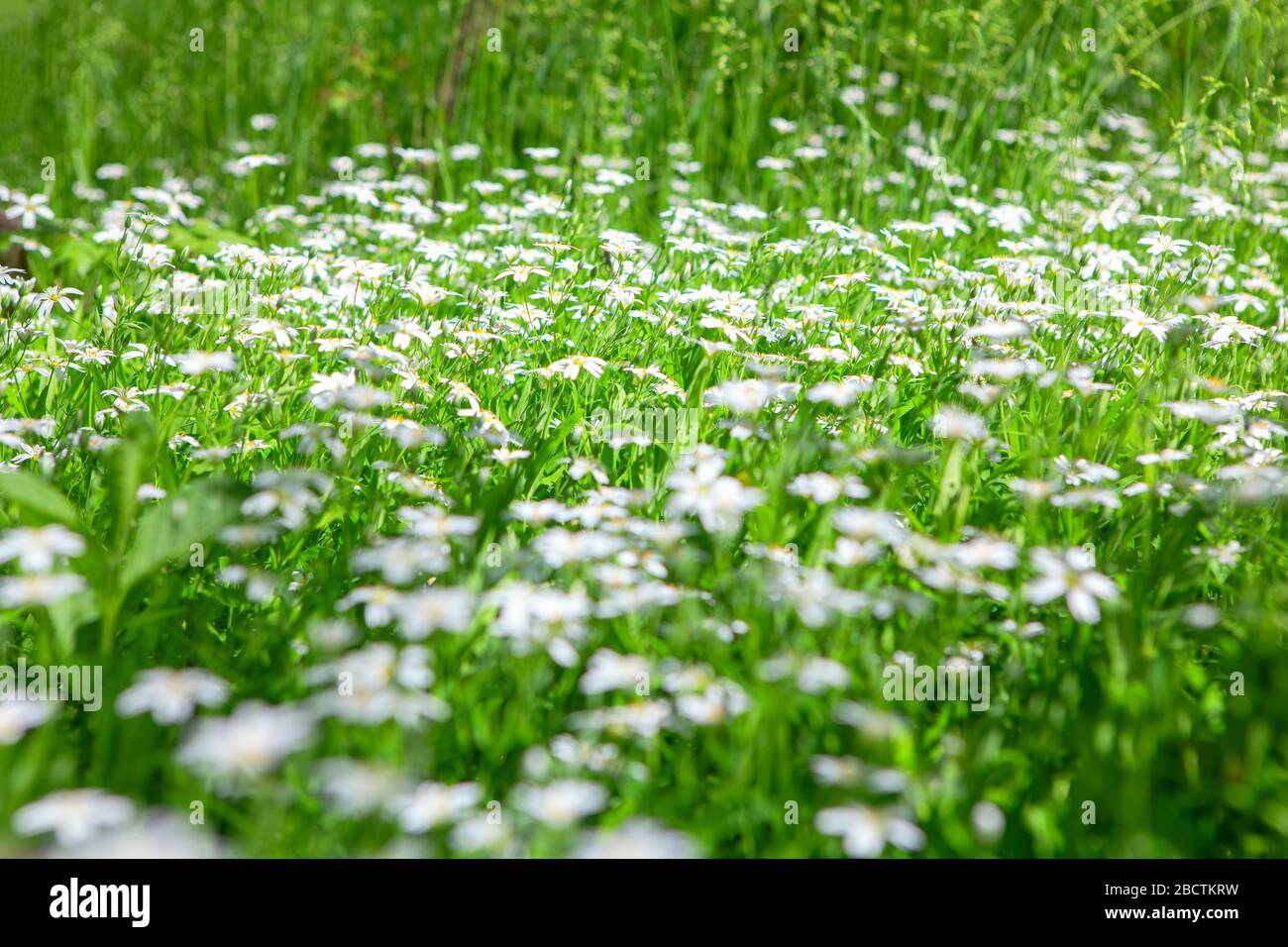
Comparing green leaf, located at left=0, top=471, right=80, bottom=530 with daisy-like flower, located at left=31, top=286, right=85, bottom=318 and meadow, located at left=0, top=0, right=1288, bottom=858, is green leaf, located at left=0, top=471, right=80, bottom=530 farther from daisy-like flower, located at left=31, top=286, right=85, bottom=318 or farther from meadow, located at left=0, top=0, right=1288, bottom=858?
daisy-like flower, located at left=31, top=286, right=85, bottom=318

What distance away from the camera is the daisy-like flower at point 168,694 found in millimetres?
1444

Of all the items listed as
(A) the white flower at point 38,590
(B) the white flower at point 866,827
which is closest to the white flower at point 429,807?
(B) the white flower at point 866,827

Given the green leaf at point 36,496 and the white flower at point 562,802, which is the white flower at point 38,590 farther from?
the white flower at point 562,802

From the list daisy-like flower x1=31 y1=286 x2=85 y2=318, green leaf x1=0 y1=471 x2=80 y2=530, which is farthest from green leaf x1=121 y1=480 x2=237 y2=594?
daisy-like flower x1=31 y1=286 x2=85 y2=318

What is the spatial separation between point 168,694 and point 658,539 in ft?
2.42

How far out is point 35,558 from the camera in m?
1.60

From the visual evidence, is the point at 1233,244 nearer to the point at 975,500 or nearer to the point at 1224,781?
the point at 975,500

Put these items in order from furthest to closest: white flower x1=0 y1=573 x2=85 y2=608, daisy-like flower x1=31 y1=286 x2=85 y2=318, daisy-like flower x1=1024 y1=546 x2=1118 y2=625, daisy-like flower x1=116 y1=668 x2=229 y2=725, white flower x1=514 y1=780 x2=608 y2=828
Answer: daisy-like flower x1=31 y1=286 x2=85 y2=318
daisy-like flower x1=1024 y1=546 x2=1118 y2=625
white flower x1=0 y1=573 x2=85 y2=608
daisy-like flower x1=116 y1=668 x2=229 y2=725
white flower x1=514 y1=780 x2=608 y2=828

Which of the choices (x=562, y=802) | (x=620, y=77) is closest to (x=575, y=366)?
(x=562, y=802)

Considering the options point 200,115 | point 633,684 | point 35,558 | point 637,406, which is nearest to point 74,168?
point 200,115

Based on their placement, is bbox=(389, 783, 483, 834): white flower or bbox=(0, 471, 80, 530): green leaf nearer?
bbox=(389, 783, 483, 834): white flower

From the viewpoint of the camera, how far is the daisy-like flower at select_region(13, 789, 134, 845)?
1.26 metres

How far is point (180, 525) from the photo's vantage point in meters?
1.83
